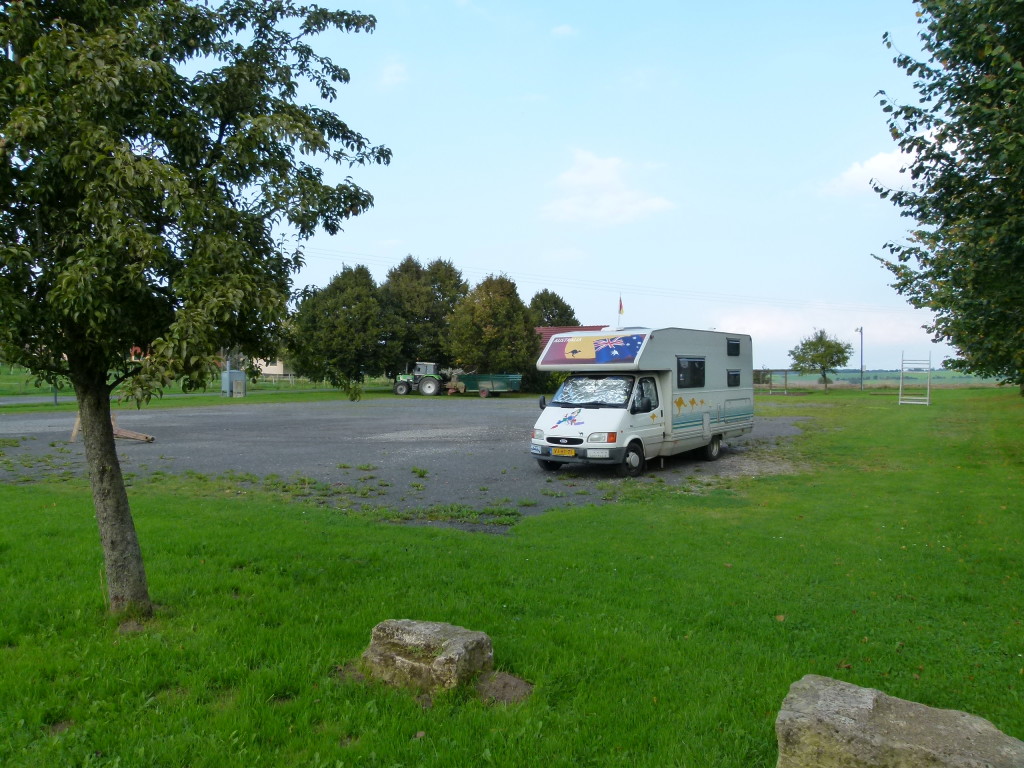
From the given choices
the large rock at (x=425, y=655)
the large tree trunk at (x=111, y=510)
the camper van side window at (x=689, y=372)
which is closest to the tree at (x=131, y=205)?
the large tree trunk at (x=111, y=510)

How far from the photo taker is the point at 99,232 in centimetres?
404

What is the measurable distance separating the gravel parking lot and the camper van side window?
1893mm

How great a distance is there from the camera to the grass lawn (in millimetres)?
3518

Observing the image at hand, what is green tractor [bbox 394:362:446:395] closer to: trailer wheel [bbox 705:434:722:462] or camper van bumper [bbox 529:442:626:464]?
trailer wheel [bbox 705:434:722:462]

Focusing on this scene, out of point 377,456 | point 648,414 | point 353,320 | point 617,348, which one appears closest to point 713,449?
point 648,414

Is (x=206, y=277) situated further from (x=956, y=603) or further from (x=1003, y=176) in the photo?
(x=1003, y=176)

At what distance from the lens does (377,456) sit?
16.3 metres

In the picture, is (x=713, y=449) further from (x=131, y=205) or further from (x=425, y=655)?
(x=131, y=205)

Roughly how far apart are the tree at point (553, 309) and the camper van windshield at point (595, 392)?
57.5m

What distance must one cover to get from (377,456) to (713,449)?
818 cm

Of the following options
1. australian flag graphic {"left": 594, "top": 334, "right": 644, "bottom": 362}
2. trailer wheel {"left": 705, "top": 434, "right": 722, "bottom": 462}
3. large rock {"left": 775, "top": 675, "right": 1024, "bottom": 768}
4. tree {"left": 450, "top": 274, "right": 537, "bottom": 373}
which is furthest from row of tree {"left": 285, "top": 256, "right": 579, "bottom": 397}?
large rock {"left": 775, "top": 675, "right": 1024, "bottom": 768}

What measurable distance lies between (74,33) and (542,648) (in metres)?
4.77

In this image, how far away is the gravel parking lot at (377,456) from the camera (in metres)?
12.1

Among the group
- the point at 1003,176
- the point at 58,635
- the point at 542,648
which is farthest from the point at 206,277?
the point at 1003,176
